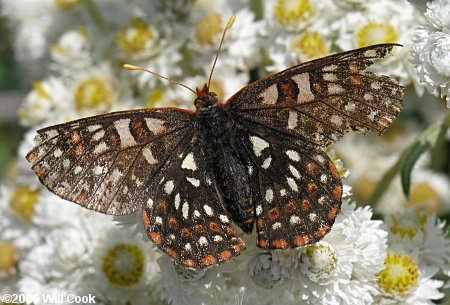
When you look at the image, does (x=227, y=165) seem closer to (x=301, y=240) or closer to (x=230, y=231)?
(x=230, y=231)

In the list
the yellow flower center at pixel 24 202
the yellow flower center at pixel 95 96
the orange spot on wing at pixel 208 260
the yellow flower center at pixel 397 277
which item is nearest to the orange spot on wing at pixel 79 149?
the orange spot on wing at pixel 208 260

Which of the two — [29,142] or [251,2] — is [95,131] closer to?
[29,142]

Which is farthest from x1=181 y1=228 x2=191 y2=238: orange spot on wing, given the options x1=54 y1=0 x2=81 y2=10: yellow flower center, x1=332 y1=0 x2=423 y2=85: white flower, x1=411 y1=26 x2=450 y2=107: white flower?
x1=54 y1=0 x2=81 y2=10: yellow flower center

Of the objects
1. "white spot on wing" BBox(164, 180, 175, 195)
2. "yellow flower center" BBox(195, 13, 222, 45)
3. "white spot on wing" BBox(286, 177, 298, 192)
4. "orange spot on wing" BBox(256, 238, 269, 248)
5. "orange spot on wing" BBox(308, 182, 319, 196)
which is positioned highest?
"yellow flower center" BBox(195, 13, 222, 45)

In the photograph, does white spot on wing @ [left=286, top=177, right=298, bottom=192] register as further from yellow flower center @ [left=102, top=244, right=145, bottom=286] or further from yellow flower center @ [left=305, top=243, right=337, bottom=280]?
yellow flower center @ [left=102, top=244, right=145, bottom=286]

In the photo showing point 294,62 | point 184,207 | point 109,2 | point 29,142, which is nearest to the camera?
point 184,207

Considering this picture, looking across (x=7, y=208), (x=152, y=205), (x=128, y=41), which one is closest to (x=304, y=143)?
(x=152, y=205)
